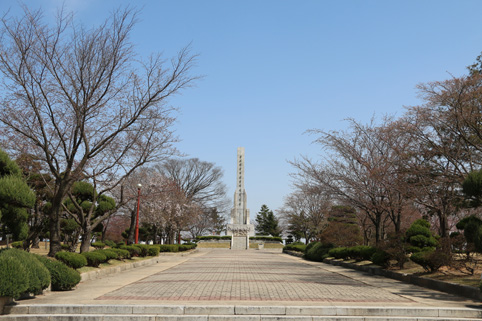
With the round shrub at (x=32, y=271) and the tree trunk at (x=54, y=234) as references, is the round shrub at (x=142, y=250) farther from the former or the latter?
the round shrub at (x=32, y=271)

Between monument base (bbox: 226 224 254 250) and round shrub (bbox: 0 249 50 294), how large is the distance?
5470 cm

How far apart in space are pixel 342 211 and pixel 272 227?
54.1 meters

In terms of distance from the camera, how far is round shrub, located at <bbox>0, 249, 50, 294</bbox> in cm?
961

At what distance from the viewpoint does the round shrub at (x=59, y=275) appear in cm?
1175

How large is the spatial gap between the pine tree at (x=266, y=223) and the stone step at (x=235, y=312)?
7935 centimetres

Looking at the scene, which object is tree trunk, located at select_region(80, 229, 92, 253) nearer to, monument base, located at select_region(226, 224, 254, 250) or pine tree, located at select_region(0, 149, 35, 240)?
pine tree, located at select_region(0, 149, 35, 240)

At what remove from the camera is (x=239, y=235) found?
65500 mm

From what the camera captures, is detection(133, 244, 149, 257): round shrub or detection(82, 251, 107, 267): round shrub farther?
detection(133, 244, 149, 257): round shrub

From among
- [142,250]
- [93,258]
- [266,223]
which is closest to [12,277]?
[93,258]

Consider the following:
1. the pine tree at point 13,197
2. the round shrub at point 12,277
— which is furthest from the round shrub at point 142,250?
the round shrub at point 12,277

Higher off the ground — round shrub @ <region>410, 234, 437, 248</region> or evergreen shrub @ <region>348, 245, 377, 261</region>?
round shrub @ <region>410, 234, 437, 248</region>

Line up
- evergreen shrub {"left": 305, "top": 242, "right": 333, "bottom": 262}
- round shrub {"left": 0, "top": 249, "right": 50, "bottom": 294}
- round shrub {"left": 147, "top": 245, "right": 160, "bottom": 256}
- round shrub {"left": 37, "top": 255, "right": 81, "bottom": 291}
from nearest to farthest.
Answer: round shrub {"left": 0, "top": 249, "right": 50, "bottom": 294} < round shrub {"left": 37, "top": 255, "right": 81, "bottom": 291} < round shrub {"left": 147, "top": 245, "right": 160, "bottom": 256} < evergreen shrub {"left": 305, "top": 242, "right": 333, "bottom": 262}

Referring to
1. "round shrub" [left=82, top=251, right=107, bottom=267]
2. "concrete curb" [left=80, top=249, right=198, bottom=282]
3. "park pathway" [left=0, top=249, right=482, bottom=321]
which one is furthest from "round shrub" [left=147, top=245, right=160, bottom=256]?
"park pathway" [left=0, top=249, right=482, bottom=321]

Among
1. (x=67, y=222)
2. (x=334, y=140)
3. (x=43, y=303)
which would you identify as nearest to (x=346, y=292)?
(x=43, y=303)
